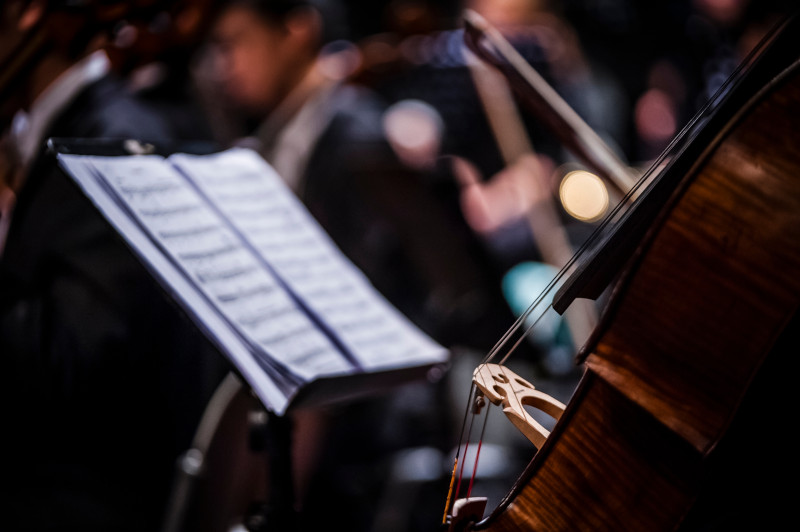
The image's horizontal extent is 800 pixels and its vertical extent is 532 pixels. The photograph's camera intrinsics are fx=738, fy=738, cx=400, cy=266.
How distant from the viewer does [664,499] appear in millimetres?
686

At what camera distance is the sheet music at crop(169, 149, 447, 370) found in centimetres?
116

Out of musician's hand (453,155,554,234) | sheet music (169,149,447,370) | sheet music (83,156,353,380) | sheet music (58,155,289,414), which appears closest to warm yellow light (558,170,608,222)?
musician's hand (453,155,554,234)

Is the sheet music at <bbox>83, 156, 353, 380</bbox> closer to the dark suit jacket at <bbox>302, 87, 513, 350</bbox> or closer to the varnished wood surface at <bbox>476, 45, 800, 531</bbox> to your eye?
the varnished wood surface at <bbox>476, 45, 800, 531</bbox>

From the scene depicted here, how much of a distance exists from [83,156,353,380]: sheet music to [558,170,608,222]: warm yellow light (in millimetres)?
1853

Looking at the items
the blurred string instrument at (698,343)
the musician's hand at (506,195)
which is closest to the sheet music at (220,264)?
the blurred string instrument at (698,343)

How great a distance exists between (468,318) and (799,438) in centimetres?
167

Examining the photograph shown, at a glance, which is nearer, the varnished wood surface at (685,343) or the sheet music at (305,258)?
the varnished wood surface at (685,343)

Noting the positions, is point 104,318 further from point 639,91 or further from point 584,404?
point 639,91

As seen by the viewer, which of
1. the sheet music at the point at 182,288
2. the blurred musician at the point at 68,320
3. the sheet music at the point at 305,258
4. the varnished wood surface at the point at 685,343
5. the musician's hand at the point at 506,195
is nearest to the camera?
the varnished wood surface at the point at 685,343

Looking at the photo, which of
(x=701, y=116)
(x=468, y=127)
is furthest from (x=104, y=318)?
(x=468, y=127)

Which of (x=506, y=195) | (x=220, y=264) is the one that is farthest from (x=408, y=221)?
(x=220, y=264)

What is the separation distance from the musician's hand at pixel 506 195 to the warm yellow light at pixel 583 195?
0.34ft

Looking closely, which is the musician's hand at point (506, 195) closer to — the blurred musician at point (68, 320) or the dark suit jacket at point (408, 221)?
the dark suit jacket at point (408, 221)

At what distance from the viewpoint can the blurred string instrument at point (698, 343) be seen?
628 millimetres
